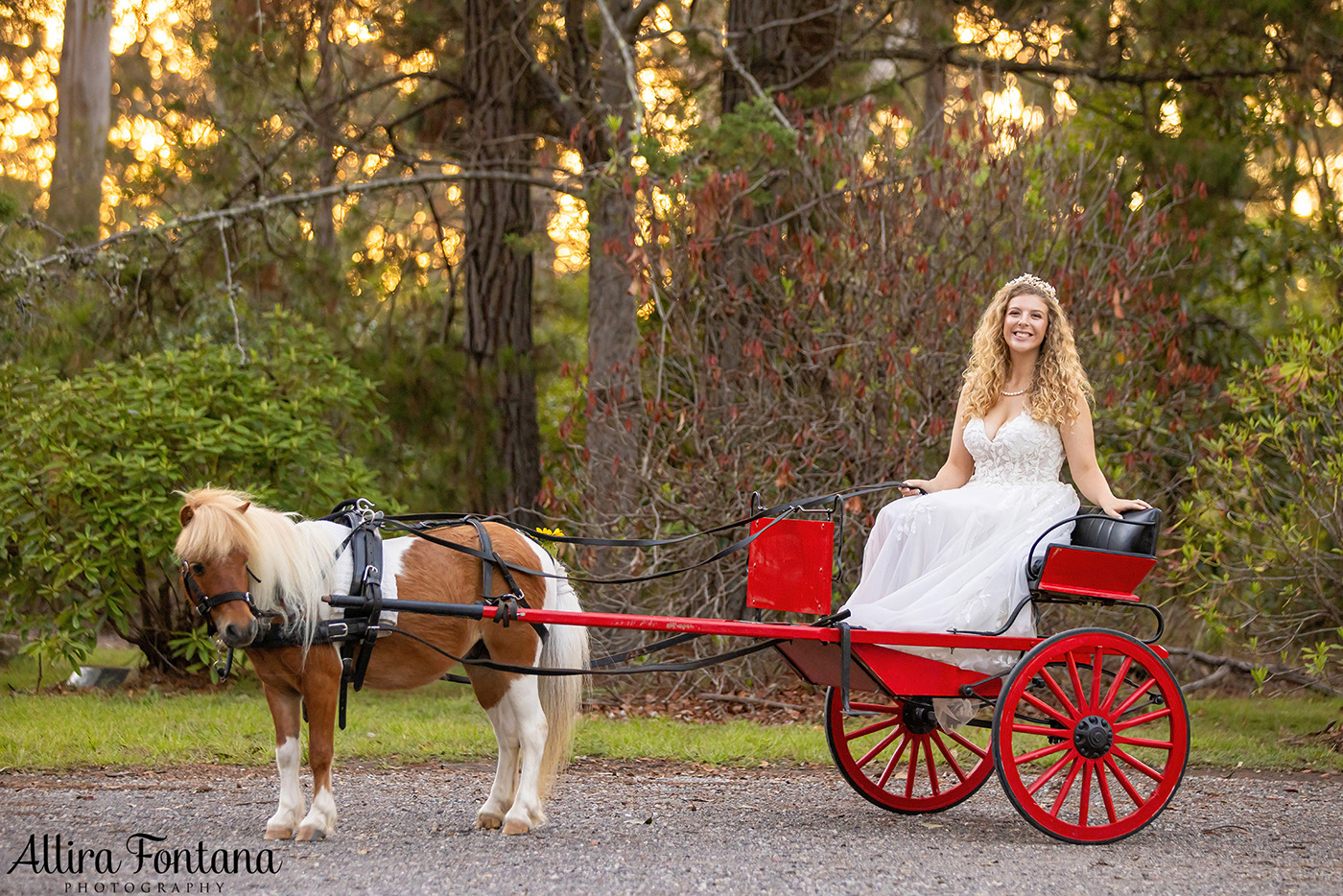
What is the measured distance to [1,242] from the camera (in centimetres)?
877

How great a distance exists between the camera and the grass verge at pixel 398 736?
6.32 metres

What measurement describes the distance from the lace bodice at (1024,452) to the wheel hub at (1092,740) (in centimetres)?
102

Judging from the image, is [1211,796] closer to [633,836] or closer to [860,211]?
[633,836]

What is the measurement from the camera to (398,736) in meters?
6.91

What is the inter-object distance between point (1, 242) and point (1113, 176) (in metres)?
7.91

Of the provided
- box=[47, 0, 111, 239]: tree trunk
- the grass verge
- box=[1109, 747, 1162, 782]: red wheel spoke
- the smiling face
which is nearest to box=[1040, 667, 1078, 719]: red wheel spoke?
box=[1109, 747, 1162, 782]: red wheel spoke

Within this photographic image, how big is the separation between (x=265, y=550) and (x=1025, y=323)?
124 inches

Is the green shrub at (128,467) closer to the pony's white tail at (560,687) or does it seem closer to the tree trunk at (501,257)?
the tree trunk at (501,257)

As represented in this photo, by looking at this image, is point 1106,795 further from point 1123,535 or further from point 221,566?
point 221,566

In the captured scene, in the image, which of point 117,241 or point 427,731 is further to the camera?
point 117,241

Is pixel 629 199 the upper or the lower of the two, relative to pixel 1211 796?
upper

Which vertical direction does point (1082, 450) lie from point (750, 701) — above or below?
above

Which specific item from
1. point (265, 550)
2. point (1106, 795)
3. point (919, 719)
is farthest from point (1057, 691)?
point (265, 550)

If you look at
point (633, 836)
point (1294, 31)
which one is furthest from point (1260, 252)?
point (633, 836)
